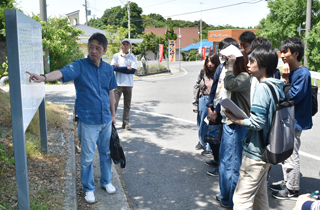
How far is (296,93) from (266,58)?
3.82 feet

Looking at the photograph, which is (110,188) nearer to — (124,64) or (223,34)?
(124,64)

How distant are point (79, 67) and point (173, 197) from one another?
78.4 inches

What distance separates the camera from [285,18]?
2109 centimetres

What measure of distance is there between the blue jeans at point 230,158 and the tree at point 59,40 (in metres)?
14.8

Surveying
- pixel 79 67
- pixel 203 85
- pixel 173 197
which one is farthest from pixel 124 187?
pixel 203 85

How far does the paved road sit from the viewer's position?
3.71 metres

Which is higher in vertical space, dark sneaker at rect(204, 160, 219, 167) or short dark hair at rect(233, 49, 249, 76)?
short dark hair at rect(233, 49, 249, 76)

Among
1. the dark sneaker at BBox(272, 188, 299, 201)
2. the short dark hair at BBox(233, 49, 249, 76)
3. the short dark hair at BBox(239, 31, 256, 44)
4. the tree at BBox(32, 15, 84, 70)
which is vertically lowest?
the dark sneaker at BBox(272, 188, 299, 201)

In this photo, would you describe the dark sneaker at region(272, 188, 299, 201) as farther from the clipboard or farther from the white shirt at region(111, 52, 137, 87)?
the white shirt at region(111, 52, 137, 87)

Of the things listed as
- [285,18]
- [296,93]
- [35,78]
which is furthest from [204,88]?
[285,18]

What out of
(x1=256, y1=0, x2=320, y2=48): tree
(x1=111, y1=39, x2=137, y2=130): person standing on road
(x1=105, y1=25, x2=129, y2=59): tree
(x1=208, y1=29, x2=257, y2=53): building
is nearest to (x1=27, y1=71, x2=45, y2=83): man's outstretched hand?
(x1=111, y1=39, x2=137, y2=130): person standing on road

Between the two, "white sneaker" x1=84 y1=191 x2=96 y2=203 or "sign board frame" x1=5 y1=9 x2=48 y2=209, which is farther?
"white sneaker" x1=84 y1=191 x2=96 y2=203

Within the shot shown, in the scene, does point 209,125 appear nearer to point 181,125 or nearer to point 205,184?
point 205,184

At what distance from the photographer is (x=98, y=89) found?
11.5ft
